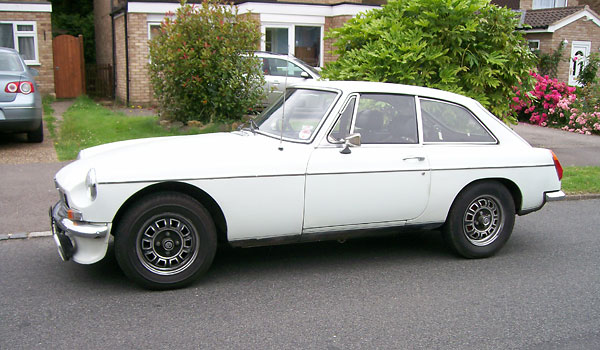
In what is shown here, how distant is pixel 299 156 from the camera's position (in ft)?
16.1

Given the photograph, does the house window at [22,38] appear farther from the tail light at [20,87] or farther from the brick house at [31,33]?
the tail light at [20,87]

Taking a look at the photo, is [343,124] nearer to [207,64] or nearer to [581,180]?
[581,180]

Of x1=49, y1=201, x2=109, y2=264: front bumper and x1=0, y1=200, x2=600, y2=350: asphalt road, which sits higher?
x1=49, y1=201, x2=109, y2=264: front bumper

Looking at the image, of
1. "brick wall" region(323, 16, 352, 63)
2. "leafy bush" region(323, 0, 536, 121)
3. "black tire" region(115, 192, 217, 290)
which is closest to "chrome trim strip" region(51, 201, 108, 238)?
"black tire" region(115, 192, 217, 290)

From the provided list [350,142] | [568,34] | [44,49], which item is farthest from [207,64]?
[568,34]

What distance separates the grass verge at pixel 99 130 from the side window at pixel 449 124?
6.41 m

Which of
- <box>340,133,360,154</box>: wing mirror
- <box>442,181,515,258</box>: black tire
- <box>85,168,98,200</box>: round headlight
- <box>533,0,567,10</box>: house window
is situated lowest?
<box>442,181,515,258</box>: black tire

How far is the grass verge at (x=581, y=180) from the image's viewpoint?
28.2 ft

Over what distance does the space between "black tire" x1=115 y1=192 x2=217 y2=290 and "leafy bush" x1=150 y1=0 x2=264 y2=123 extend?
24.4 ft

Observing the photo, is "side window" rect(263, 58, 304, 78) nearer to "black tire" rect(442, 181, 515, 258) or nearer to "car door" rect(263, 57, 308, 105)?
"car door" rect(263, 57, 308, 105)

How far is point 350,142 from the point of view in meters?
4.99

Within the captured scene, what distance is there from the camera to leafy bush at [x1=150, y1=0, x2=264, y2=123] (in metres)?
11.7

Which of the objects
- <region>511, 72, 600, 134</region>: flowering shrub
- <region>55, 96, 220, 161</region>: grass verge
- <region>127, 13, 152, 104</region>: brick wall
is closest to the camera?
<region>55, 96, 220, 161</region>: grass verge

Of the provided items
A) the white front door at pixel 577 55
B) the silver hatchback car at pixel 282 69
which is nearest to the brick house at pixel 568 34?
the white front door at pixel 577 55
